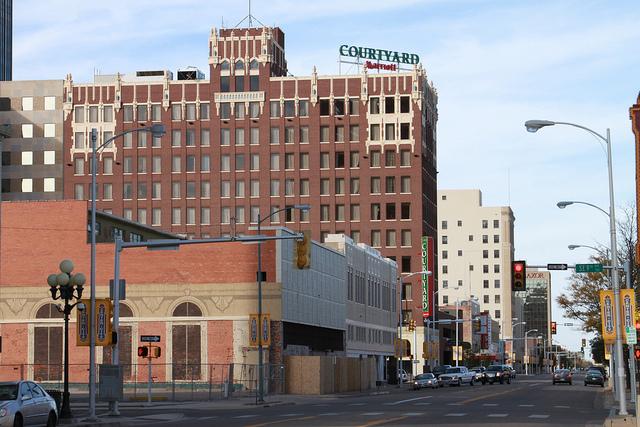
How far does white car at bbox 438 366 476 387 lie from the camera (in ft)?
369

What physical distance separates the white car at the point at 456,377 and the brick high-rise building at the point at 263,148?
28339 mm

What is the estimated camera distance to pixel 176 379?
86.6 meters

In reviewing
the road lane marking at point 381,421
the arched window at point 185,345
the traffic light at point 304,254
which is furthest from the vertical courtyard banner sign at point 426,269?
the road lane marking at point 381,421

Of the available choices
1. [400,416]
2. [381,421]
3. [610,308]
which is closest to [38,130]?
[400,416]

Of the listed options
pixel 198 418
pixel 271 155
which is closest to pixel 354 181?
pixel 271 155

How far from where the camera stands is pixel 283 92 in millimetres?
141125

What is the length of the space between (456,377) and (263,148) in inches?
1655

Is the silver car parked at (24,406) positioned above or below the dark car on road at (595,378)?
above

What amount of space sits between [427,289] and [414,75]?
2507 centimetres

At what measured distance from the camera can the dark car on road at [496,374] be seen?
12281cm

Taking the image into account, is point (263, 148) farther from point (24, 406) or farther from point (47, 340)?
point (24, 406)

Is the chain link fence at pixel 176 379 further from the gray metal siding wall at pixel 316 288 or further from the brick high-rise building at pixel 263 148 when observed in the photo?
the brick high-rise building at pixel 263 148

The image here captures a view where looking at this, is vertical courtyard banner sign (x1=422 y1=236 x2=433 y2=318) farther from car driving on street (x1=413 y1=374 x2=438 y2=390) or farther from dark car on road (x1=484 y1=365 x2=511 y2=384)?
car driving on street (x1=413 y1=374 x2=438 y2=390)

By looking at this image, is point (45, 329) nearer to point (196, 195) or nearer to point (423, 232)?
point (196, 195)
